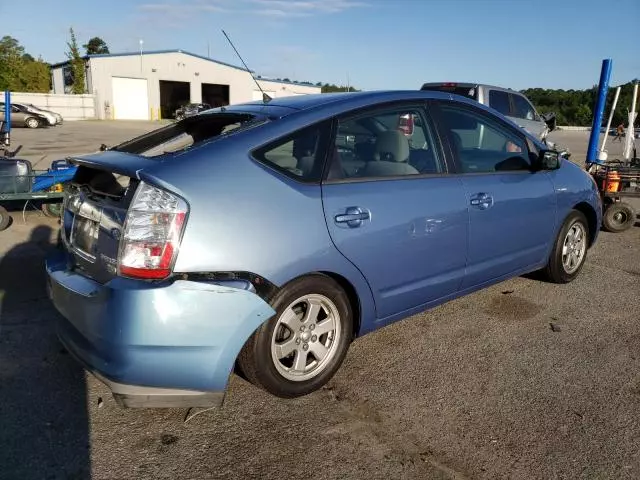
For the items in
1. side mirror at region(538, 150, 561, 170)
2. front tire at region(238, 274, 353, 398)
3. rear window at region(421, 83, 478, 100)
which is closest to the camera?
front tire at region(238, 274, 353, 398)

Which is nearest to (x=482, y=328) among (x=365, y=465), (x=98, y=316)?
(x=365, y=465)

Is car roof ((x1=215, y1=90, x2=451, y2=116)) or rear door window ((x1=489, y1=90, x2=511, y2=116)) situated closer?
car roof ((x1=215, y1=90, x2=451, y2=116))

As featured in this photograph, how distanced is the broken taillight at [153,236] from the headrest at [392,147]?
1.41 m

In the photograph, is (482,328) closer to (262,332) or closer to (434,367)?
(434,367)

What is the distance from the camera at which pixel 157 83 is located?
43969mm

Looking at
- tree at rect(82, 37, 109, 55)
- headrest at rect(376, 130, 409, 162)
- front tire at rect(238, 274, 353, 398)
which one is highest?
tree at rect(82, 37, 109, 55)

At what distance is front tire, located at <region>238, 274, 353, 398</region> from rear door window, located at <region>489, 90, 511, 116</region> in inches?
414

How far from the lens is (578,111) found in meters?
64.2

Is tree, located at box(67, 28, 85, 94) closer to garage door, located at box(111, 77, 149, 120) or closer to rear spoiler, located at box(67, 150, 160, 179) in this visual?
garage door, located at box(111, 77, 149, 120)

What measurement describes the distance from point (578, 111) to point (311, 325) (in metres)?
70.5

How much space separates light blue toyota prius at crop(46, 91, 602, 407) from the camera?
242 centimetres

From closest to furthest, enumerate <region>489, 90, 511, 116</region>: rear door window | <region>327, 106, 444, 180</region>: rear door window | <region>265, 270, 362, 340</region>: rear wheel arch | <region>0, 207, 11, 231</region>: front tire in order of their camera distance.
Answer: <region>265, 270, 362, 340</region>: rear wheel arch, <region>327, 106, 444, 180</region>: rear door window, <region>0, 207, 11, 231</region>: front tire, <region>489, 90, 511, 116</region>: rear door window

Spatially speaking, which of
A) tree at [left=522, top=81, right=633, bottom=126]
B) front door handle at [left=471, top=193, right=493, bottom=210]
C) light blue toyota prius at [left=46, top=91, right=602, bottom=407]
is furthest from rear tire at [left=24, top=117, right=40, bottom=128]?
tree at [left=522, top=81, right=633, bottom=126]

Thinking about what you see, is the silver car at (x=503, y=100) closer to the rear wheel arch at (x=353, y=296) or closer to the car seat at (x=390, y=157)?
the car seat at (x=390, y=157)
